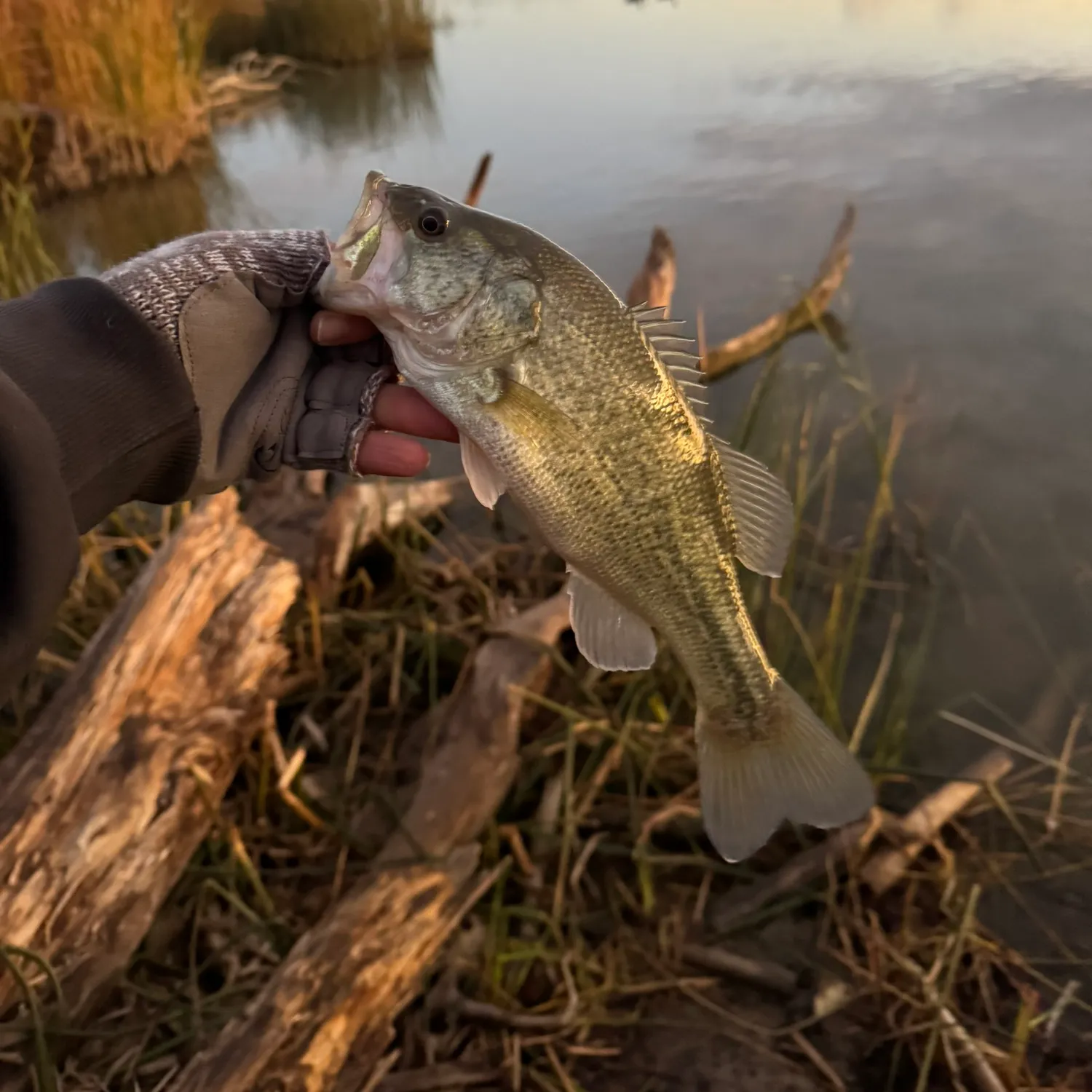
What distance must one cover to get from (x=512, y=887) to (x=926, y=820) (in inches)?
50.3

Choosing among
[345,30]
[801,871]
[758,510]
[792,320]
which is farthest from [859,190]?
[345,30]

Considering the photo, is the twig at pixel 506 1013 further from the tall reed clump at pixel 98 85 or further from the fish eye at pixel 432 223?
the tall reed clump at pixel 98 85

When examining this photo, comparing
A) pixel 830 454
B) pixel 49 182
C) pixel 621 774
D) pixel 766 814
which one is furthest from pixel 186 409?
pixel 49 182

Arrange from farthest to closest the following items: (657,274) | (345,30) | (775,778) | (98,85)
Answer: (345,30) < (98,85) < (657,274) < (775,778)

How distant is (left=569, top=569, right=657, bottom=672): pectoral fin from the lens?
1909 millimetres

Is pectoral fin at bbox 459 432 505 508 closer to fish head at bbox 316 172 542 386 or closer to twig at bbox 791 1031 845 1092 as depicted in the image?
fish head at bbox 316 172 542 386

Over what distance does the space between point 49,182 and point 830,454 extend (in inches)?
312

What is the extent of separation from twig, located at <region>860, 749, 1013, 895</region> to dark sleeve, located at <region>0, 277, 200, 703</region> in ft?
7.25

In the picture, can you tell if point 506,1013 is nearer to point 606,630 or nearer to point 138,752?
point 606,630

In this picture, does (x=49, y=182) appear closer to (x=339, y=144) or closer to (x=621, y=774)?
(x=339, y=144)

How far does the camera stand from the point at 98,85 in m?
7.72

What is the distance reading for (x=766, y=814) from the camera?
203 cm

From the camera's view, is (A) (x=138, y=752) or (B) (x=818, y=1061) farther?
(A) (x=138, y=752)

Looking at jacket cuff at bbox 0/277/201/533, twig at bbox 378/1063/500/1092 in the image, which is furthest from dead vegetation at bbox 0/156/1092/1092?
jacket cuff at bbox 0/277/201/533
